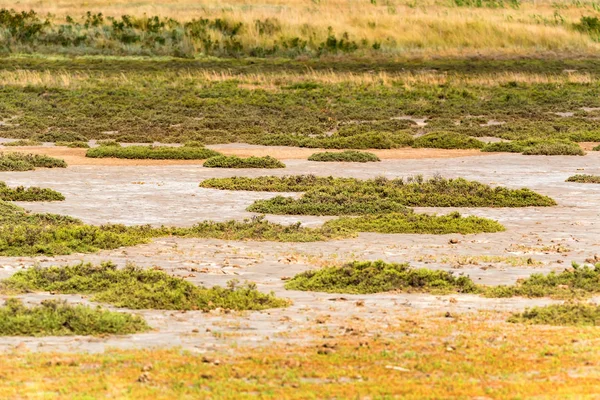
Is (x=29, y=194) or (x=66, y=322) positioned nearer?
(x=66, y=322)

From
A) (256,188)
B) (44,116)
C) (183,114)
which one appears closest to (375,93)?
(183,114)

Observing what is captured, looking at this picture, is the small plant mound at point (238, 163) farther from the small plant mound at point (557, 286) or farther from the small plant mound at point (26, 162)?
the small plant mound at point (557, 286)

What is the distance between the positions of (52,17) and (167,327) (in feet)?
199

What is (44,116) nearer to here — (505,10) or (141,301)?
(141,301)

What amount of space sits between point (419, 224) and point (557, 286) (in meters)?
5.31

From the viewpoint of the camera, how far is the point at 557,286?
12836mm

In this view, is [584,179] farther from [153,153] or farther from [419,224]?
[153,153]

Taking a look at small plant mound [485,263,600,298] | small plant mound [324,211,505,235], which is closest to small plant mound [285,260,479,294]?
small plant mound [485,263,600,298]

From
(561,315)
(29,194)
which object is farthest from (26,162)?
(561,315)

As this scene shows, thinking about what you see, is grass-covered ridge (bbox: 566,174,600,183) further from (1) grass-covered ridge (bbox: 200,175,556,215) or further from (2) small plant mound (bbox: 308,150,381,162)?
(2) small plant mound (bbox: 308,150,381,162)

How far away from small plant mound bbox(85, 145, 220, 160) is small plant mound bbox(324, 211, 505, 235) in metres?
11.9

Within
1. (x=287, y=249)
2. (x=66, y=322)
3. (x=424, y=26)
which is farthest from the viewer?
(x=424, y=26)

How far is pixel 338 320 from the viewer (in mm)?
11266

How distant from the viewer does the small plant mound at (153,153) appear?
29984 millimetres
